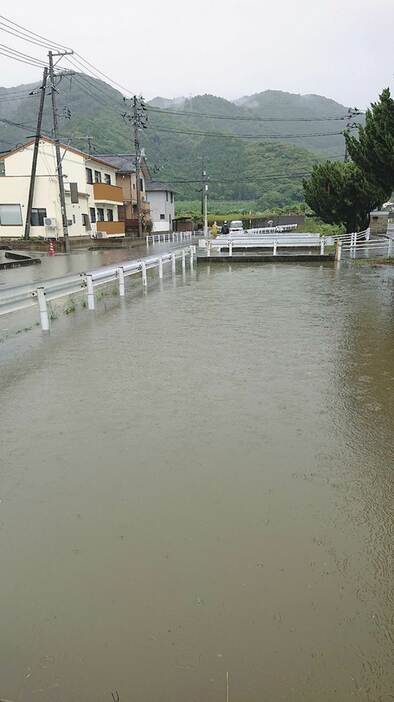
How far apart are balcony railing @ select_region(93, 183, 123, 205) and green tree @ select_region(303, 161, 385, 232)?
18.1 metres

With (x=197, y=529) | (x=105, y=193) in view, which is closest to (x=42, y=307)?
(x=197, y=529)

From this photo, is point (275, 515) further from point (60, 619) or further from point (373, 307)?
Result: point (373, 307)

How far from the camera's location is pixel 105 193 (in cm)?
4162

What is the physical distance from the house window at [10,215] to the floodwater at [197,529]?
34396 millimetres

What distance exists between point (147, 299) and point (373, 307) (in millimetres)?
5114

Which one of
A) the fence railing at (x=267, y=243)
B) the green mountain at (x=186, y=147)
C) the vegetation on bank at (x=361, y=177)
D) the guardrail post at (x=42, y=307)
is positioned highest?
the green mountain at (x=186, y=147)

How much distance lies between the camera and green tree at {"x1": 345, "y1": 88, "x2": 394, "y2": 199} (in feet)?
60.8

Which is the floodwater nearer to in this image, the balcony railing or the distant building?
the balcony railing

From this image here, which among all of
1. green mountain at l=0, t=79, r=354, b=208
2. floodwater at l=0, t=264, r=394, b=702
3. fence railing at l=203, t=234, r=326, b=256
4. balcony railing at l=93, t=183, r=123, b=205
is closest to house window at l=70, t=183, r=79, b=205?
balcony railing at l=93, t=183, r=123, b=205

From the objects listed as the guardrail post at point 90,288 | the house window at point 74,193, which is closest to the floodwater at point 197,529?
the guardrail post at point 90,288

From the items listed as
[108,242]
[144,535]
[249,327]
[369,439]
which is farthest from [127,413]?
[108,242]

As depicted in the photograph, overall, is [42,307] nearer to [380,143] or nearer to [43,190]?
[380,143]

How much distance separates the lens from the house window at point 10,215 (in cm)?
3716

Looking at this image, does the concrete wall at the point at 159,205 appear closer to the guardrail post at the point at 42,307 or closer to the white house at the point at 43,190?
the white house at the point at 43,190
